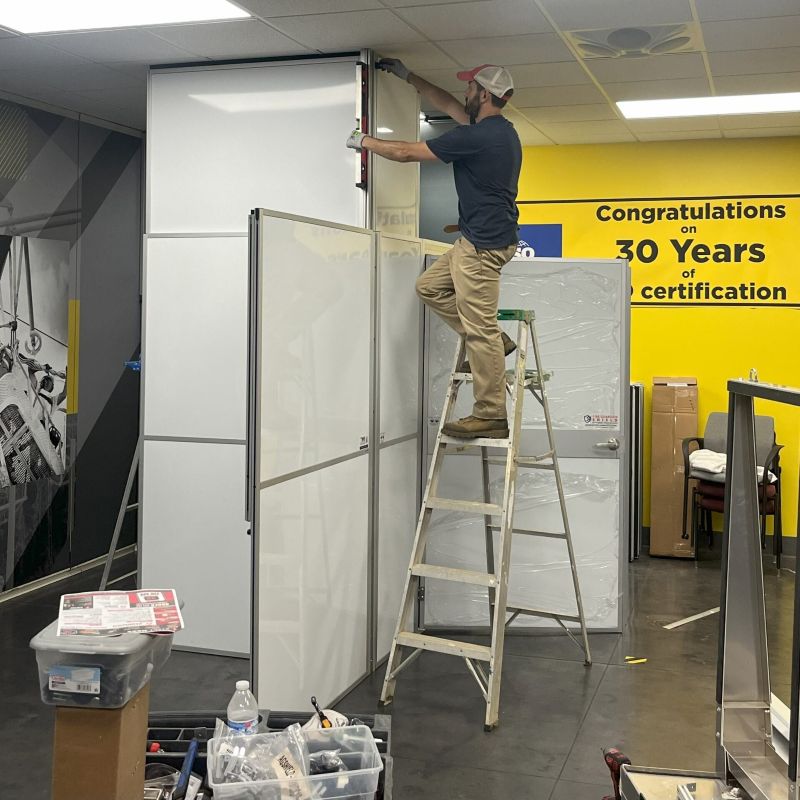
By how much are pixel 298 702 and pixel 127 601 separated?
162 centimetres

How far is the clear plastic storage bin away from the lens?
7.27 feet

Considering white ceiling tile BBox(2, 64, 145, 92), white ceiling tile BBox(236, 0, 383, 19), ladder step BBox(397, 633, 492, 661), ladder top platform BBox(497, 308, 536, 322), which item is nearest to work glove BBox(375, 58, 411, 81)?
white ceiling tile BBox(236, 0, 383, 19)

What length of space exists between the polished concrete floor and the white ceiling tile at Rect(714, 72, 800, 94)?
2.97 meters

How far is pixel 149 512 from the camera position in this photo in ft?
16.1

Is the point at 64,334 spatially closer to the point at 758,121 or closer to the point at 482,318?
the point at 482,318

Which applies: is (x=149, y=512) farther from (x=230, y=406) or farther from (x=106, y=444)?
(x=106, y=444)

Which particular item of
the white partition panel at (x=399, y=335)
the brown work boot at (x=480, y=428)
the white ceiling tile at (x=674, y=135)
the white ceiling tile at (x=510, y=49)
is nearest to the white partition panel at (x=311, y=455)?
the white partition panel at (x=399, y=335)

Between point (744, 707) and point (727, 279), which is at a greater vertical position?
point (727, 279)

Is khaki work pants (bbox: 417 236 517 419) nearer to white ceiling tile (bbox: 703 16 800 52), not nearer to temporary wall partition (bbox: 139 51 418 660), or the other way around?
temporary wall partition (bbox: 139 51 418 660)

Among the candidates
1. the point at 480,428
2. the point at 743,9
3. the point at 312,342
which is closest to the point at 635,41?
the point at 743,9

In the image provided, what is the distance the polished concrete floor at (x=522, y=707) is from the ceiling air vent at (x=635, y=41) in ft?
9.74

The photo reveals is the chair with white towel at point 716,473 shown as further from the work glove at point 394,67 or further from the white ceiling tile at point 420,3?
the white ceiling tile at point 420,3

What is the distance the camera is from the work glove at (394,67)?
15.4 feet

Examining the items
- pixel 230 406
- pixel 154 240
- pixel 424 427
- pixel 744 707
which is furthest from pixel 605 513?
pixel 744 707
